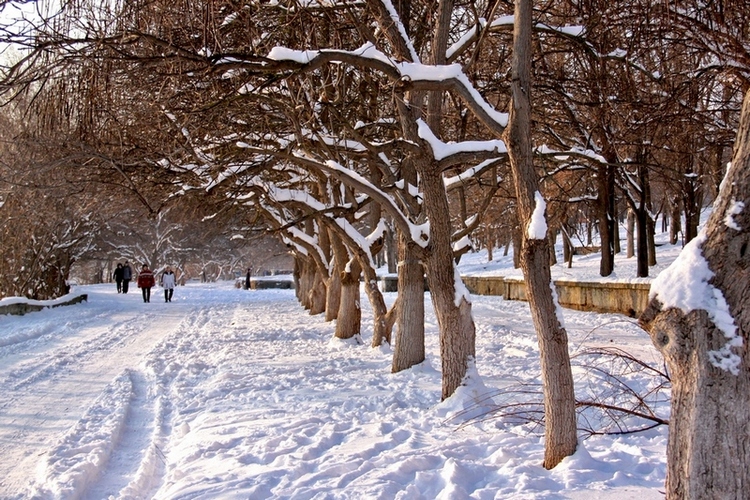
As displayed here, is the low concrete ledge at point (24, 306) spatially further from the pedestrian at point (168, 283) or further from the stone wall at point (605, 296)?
the stone wall at point (605, 296)

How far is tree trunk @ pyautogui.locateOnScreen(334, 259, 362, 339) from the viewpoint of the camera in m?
13.2

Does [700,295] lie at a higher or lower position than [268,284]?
higher

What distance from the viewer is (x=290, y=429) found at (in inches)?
239

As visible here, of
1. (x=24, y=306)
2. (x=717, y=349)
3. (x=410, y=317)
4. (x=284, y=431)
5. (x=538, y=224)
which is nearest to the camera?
(x=717, y=349)

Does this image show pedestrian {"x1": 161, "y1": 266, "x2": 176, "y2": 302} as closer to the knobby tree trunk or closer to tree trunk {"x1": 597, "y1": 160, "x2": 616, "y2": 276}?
tree trunk {"x1": 597, "y1": 160, "x2": 616, "y2": 276}

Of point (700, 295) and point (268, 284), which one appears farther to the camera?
point (268, 284)

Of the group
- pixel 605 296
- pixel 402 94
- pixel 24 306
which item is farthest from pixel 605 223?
pixel 24 306

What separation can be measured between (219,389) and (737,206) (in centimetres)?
694

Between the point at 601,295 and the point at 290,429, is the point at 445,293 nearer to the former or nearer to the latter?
the point at 290,429

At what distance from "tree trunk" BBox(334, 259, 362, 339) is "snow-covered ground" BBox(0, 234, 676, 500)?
77cm

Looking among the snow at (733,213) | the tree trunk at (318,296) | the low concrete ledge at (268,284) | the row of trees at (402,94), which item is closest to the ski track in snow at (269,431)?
the row of trees at (402,94)

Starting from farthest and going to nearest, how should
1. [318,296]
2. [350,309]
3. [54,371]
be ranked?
[318,296]
[350,309]
[54,371]

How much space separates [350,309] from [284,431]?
7.25 meters

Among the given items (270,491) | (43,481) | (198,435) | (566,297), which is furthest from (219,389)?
(566,297)
